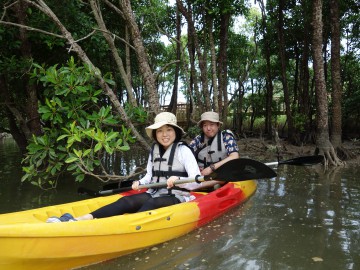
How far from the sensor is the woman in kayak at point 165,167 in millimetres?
3709

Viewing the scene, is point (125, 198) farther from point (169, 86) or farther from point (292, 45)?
point (169, 86)

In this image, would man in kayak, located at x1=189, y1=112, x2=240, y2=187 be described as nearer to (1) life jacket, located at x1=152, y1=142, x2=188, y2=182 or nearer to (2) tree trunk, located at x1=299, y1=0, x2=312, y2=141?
(1) life jacket, located at x1=152, y1=142, x2=188, y2=182

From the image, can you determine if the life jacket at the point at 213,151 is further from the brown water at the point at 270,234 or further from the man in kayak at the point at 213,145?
the brown water at the point at 270,234

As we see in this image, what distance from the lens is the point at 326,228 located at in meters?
3.93

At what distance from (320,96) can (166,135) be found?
5.47 meters

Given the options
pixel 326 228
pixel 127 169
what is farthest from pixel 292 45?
pixel 326 228

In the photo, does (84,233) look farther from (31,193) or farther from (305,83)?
(305,83)

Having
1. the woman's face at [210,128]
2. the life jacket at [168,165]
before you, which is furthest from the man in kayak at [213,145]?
the life jacket at [168,165]

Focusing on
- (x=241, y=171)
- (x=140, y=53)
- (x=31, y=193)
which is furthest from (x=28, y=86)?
(x=241, y=171)

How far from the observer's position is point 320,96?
805 cm

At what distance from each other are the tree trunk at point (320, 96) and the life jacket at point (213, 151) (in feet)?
11.7

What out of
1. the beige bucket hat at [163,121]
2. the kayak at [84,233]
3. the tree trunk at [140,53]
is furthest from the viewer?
the tree trunk at [140,53]

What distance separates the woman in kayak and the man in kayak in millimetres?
1164

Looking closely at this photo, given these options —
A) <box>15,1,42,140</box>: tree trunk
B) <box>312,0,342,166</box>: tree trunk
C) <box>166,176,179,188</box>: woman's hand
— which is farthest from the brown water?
<box>312,0,342,166</box>: tree trunk
